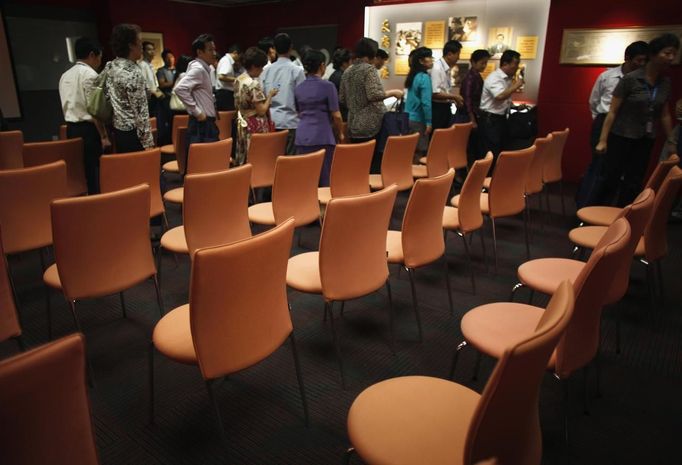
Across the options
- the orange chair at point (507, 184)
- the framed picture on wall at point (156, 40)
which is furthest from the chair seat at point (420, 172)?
the framed picture on wall at point (156, 40)

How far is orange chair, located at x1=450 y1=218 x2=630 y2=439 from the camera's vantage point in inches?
56.4

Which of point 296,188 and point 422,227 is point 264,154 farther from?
point 422,227

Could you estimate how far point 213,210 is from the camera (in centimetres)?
260

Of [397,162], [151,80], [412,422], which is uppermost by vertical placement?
[151,80]

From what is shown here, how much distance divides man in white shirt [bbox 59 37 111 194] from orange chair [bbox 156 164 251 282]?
1.96 meters

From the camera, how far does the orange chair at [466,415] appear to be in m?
0.95

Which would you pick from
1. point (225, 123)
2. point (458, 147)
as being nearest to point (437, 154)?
point (458, 147)

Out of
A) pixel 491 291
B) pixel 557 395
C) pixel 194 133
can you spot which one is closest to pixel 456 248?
pixel 491 291

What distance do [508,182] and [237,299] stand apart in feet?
7.82

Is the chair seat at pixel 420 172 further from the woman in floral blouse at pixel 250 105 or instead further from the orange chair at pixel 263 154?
the woman in floral blouse at pixel 250 105

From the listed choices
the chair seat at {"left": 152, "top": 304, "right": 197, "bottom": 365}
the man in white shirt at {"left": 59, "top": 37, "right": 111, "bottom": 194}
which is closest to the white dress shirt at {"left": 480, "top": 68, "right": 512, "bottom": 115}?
the man in white shirt at {"left": 59, "top": 37, "right": 111, "bottom": 194}

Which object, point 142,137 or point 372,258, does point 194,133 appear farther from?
point 372,258

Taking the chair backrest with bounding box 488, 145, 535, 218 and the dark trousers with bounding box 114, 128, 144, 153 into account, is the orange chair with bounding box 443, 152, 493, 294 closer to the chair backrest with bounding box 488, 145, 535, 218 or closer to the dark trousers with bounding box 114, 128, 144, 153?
the chair backrest with bounding box 488, 145, 535, 218

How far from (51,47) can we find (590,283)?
386 inches
